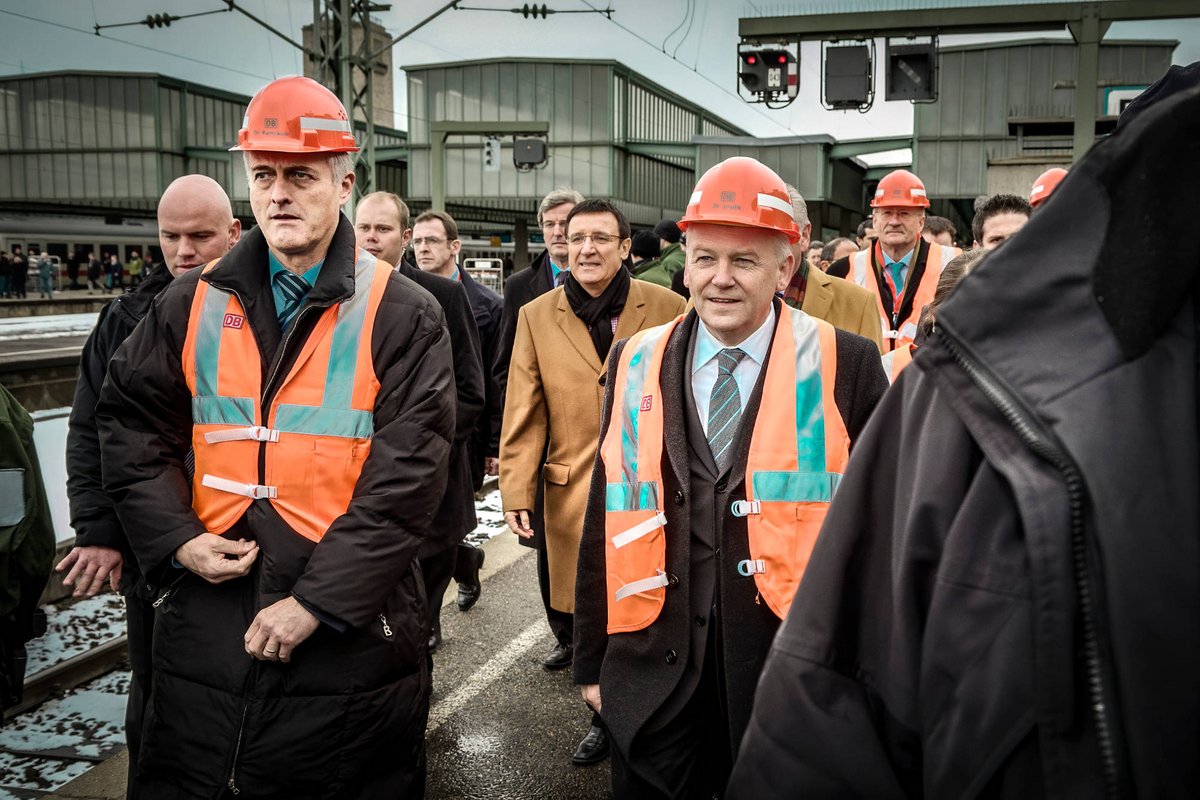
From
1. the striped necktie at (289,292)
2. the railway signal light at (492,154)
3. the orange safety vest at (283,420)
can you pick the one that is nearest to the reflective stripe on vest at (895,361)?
the orange safety vest at (283,420)

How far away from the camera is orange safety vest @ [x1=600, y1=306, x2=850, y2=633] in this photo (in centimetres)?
255

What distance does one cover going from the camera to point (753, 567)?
100.0 inches

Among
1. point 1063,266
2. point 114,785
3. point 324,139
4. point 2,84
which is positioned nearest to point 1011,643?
point 1063,266

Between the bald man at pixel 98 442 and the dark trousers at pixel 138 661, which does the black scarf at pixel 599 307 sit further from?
the dark trousers at pixel 138 661

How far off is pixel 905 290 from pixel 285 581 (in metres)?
4.47

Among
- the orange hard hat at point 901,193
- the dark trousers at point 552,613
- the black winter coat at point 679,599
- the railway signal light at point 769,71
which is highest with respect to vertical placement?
the railway signal light at point 769,71

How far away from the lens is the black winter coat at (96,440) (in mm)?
3295

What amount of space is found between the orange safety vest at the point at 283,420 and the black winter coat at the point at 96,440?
63 cm

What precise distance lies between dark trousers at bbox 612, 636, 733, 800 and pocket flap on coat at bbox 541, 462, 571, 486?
188 centimetres

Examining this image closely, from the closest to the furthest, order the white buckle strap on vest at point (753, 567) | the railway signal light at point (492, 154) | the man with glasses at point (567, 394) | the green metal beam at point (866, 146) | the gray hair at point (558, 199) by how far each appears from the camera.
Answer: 1. the white buckle strap on vest at point (753, 567)
2. the man with glasses at point (567, 394)
3. the gray hair at point (558, 199)
4. the railway signal light at point (492, 154)
5. the green metal beam at point (866, 146)

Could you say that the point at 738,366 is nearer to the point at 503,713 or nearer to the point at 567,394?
the point at 567,394

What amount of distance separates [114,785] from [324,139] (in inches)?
100

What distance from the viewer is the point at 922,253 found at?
6199 mm

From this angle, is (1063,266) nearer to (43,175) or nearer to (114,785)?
(114,785)
